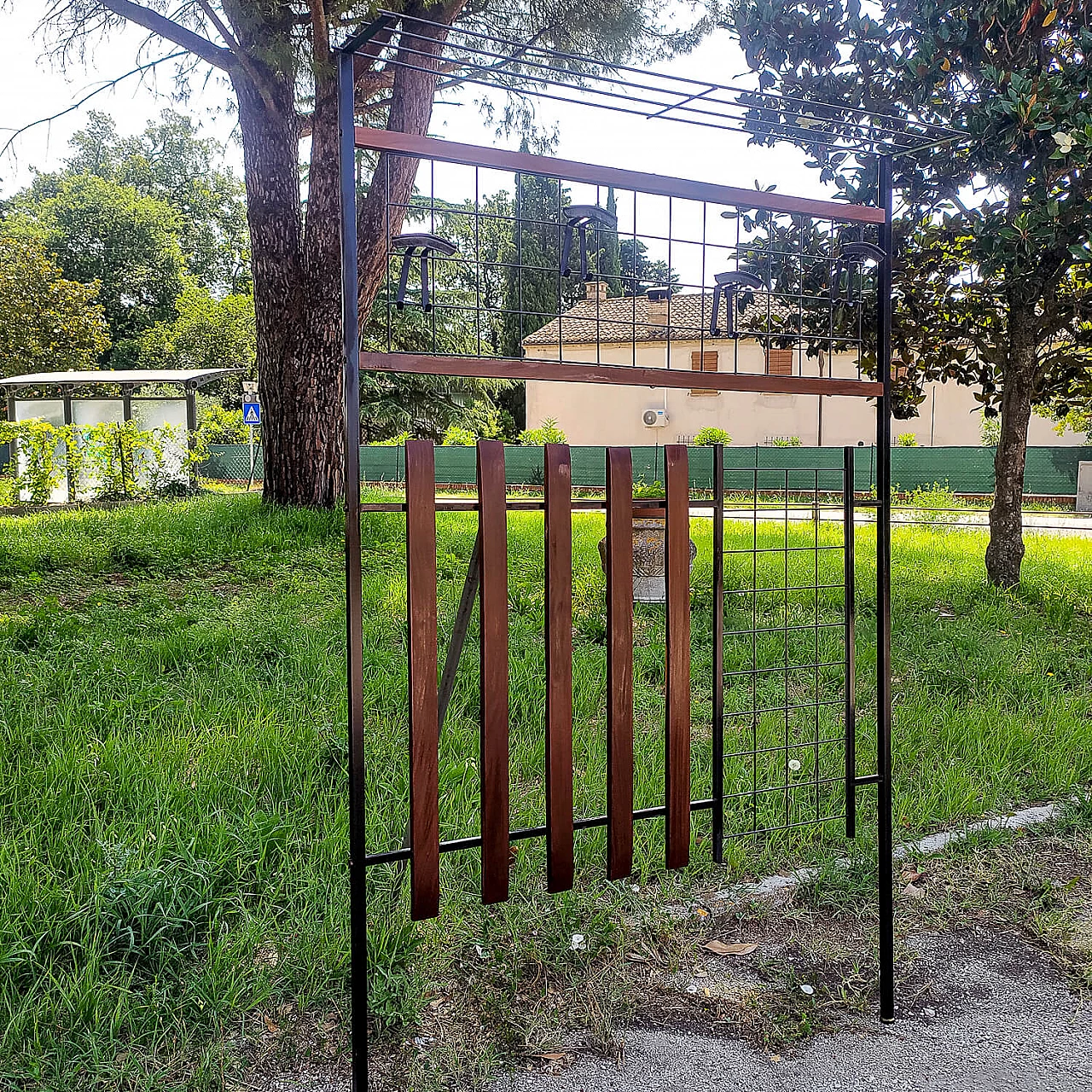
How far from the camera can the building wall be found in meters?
21.3

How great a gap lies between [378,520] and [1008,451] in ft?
16.7

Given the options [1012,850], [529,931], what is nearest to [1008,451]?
[1012,850]

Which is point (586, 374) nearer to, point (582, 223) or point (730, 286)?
point (582, 223)

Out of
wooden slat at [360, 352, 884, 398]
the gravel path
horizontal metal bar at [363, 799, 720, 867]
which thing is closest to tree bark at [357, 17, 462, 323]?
wooden slat at [360, 352, 884, 398]

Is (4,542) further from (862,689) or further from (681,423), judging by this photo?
(681,423)

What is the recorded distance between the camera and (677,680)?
217cm

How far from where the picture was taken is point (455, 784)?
10.2ft

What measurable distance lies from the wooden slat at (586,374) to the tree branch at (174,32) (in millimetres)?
6220

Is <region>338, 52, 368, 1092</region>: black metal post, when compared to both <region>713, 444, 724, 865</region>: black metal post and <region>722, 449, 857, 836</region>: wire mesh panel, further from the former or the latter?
<region>713, 444, 724, 865</region>: black metal post

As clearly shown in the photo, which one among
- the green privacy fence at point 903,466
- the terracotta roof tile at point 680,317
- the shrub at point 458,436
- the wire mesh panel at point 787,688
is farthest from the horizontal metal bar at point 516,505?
the shrub at point 458,436

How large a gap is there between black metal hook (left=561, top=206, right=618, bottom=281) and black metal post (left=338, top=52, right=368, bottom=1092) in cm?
54

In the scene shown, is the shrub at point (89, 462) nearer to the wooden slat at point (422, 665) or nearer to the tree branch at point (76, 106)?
the tree branch at point (76, 106)

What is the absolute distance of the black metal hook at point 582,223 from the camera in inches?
84.2

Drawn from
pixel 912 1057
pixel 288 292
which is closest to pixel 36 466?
pixel 288 292
